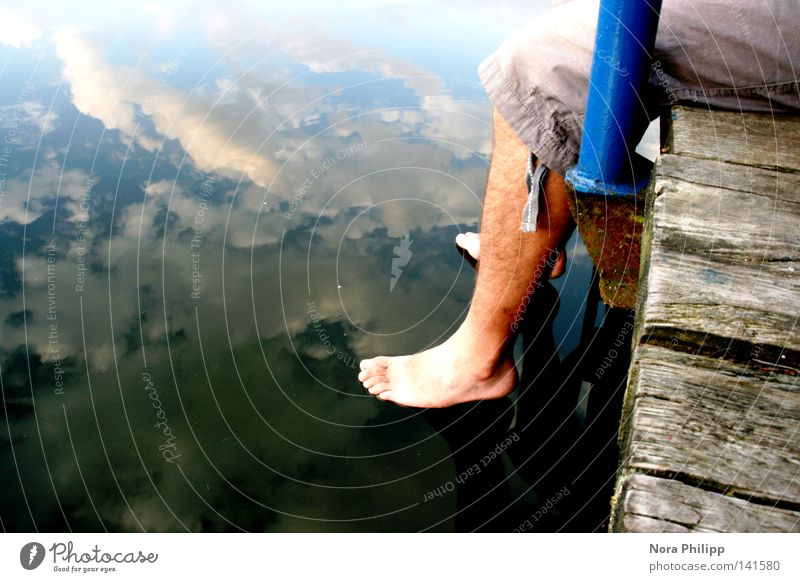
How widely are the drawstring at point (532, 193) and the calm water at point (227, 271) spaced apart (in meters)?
0.54

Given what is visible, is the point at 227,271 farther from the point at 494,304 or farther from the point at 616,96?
the point at 616,96

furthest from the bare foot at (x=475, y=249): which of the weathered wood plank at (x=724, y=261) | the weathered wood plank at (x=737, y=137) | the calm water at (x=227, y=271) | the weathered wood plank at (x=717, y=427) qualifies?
the weathered wood plank at (x=717, y=427)

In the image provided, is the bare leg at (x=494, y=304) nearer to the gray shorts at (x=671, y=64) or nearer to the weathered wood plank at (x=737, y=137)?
the gray shorts at (x=671, y=64)

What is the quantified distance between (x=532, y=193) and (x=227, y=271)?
979mm

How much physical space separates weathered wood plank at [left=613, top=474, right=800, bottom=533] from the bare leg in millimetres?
766

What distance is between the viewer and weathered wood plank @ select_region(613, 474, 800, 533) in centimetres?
46

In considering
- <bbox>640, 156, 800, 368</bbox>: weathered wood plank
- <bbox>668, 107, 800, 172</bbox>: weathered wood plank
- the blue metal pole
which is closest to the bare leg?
the blue metal pole

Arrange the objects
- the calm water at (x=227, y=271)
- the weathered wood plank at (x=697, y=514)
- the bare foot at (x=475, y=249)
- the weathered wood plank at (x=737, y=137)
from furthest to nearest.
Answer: the bare foot at (x=475, y=249), the calm water at (x=227, y=271), the weathered wood plank at (x=737, y=137), the weathered wood plank at (x=697, y=514)

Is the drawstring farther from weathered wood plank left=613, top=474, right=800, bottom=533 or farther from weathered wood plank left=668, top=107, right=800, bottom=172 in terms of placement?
weathered wood plank left=613, top=474, right=800, bottom=533

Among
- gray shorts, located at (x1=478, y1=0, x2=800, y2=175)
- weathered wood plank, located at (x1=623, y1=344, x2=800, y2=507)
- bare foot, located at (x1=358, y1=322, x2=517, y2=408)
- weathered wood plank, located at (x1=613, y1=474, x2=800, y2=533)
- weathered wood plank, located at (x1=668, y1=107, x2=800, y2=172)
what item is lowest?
bare foot, located at (x1=358, y1=322, x2=517, y2=408)

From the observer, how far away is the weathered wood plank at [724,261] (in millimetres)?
595

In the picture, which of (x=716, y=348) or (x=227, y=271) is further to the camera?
(x=227, y=271)

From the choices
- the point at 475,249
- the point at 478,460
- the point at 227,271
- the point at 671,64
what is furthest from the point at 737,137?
the point at 227,271

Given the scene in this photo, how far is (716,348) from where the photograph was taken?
23.0 inches
